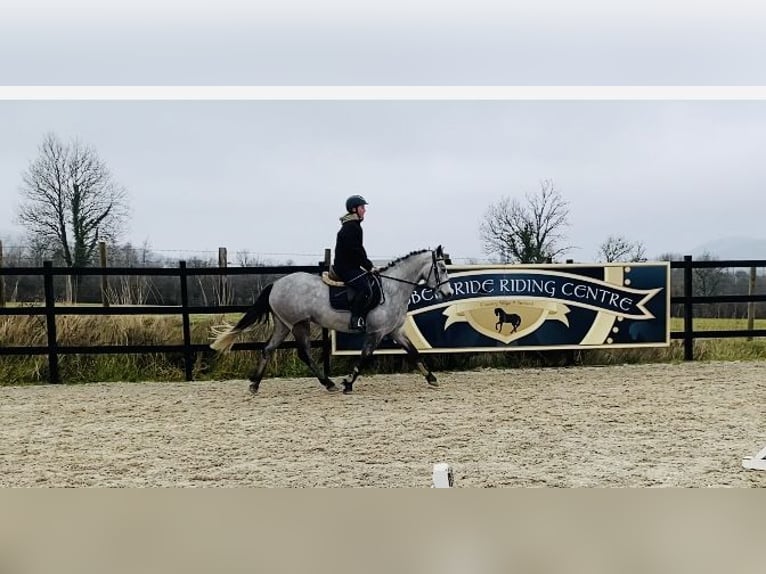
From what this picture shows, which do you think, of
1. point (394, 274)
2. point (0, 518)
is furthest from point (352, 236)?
point (0, 518)

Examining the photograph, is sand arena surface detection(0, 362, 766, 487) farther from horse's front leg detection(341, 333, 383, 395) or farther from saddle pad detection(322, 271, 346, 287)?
saddle pad detection(322, 271, 346, 287)

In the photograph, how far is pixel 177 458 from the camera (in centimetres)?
378

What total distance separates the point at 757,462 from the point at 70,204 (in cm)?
584

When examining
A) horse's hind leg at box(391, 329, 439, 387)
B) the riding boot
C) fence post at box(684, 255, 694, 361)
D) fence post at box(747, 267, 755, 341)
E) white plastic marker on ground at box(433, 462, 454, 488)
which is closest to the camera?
white plastic marker on ground at box(433, 462, 454, 488)

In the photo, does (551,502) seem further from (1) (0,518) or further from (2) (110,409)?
(2) (110,409)

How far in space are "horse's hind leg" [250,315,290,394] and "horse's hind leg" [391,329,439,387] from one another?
38.4 inches

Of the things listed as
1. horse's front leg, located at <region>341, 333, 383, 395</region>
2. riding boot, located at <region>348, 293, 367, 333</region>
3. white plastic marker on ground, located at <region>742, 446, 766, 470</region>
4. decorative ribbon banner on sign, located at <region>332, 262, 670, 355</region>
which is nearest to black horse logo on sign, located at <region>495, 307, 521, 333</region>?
decorative ribbon banner on sign, located at <region>332, 262, 670, 355</region>

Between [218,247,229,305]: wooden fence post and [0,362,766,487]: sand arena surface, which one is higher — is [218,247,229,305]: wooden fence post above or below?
above

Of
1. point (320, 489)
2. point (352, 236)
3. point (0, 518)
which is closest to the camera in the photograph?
point (0, 518)

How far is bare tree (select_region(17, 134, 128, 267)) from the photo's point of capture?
5.42 meters

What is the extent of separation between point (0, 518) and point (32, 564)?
0.65 metres

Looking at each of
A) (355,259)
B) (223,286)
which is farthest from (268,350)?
(355,259)

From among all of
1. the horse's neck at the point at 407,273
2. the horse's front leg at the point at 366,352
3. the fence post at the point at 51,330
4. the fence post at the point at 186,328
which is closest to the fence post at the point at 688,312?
the horse's neck at the point at 407,273

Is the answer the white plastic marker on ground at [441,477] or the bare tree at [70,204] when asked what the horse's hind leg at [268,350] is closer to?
the bare tree at [70,204]
